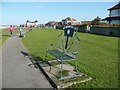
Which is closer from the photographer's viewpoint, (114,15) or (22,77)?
(22,77)

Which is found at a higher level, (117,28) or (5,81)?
(117,28)

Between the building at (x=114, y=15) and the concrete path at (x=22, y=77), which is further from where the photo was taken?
the building at (x=114, y=15)

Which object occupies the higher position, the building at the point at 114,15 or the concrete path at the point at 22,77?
the building at the point at 114,15

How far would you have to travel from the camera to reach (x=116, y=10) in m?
47.4

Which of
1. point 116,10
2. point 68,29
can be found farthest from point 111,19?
point 68,29

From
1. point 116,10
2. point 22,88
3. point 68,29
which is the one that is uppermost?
point 116,10

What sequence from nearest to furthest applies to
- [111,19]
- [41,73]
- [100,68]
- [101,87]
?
[101,87], [41,73], [100,68], [111,19]

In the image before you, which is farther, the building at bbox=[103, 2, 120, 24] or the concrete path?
the building at bbox=[103, 2, 120, 24]

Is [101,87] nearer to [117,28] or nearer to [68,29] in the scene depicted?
[68,29]

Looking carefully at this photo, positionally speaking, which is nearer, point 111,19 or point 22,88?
point 22,88

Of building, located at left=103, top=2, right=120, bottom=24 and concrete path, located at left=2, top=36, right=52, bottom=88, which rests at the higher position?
building, located at left=103, top=2, right=120, bottom=24

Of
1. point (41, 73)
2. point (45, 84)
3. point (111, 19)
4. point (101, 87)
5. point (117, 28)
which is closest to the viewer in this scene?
point (101, 87)

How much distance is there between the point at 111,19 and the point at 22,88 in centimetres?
4493

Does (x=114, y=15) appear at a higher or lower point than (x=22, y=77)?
higher
